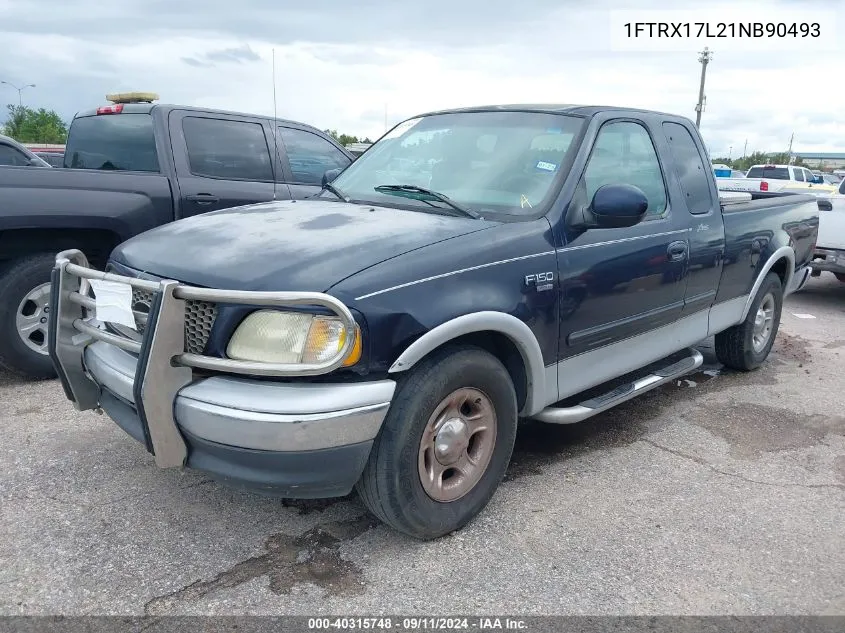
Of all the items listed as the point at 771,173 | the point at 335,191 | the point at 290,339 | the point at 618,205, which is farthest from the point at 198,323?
the point at 771,173

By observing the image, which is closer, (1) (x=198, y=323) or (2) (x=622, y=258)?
(1) (x=198, y=323)

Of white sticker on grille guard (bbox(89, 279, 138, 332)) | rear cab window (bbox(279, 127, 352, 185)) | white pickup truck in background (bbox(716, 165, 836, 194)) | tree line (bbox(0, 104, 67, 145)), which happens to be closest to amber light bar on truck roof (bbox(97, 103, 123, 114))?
rear cab window (bbox(279, 127, 352, 185))

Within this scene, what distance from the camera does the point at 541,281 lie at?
10.6 feet

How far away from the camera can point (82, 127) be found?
240 inches

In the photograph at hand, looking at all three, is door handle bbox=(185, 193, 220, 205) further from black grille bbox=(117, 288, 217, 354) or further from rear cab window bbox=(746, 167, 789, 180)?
rear cab window bbox=(746, 167, 789, 180)

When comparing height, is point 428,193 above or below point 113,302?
above

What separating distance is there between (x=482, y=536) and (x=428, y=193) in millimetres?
1635

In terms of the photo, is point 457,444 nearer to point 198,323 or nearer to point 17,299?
point 198,323

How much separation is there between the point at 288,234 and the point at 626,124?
211 cm

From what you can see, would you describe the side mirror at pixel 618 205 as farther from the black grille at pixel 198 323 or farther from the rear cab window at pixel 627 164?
the black grille at pixel 198 323

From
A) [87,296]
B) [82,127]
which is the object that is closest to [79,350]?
[87,296]

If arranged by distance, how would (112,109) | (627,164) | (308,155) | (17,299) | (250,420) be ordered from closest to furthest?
(250,420), (627,164), (17,299), (112,109), (308,155)

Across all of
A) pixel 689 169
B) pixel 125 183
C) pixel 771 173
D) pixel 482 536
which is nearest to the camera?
pixel 482 536

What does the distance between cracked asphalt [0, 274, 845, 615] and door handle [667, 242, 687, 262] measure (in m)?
1.06
